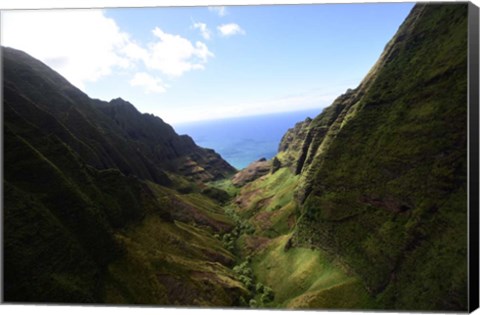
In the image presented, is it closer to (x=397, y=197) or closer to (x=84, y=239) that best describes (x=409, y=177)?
(x=397, y=197)

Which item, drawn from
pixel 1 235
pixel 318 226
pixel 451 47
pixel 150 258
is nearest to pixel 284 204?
pixel 318 226

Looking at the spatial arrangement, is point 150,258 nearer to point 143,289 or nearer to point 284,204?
point 143,289

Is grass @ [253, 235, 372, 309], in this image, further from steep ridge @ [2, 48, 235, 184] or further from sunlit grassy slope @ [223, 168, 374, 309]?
steep ridge @ [2, 48, 235, 184]

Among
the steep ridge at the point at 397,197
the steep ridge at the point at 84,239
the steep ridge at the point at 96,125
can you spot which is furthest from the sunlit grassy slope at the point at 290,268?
the steep ridge at the point at 96,125

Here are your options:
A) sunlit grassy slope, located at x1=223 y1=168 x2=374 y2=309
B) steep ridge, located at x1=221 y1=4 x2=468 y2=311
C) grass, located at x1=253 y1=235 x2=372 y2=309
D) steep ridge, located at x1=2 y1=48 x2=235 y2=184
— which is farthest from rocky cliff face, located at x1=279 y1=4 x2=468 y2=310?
steep ridge, located at x1=2 y1=48 x2=235 y2=184

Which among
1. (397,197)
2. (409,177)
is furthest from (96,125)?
(409,177)

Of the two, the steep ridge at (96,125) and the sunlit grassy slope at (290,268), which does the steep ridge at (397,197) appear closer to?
the sunlit grassy slope at (290,268)
